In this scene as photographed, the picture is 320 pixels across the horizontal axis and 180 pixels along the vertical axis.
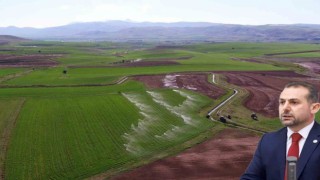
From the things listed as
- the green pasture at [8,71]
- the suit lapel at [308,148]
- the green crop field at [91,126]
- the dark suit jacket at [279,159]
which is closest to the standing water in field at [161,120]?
the green crop field at [91,126]

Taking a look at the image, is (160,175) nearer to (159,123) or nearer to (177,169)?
(177,169)

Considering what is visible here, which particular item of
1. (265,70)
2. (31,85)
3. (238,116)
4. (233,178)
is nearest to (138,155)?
(233,178)

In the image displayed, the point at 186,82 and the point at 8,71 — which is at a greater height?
the point at 8,71

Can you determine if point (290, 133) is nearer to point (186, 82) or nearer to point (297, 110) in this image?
point (297, 110)

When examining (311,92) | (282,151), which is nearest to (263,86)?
(311,92)

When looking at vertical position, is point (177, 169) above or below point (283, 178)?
below

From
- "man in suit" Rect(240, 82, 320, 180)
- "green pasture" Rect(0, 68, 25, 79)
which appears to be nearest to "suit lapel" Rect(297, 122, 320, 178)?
"man in suit" Rect(240, 82, 320, 180)
